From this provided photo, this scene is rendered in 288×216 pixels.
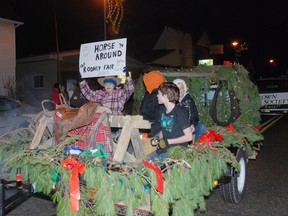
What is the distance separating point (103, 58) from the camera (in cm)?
503

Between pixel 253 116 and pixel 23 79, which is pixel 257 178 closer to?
pixel 253 116

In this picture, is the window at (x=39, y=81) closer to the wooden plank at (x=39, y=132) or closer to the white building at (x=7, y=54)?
the white building at (x=7, y=54)

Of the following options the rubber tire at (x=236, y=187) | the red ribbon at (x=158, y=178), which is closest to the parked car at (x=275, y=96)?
the rubber tire at (x=236, y=187)

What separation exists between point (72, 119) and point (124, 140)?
646 millimetres

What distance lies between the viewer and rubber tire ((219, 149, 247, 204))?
16.7 ft

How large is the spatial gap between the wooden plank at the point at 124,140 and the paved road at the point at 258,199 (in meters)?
1.95

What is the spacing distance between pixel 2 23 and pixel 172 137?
52.3ft

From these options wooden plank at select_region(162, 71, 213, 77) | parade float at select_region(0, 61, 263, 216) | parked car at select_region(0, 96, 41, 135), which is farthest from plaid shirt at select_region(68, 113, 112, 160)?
parked car at select_region(0, 96, 41, 135)

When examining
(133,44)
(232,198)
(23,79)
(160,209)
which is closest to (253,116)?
(232,198)

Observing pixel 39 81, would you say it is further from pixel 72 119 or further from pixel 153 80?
pixel 72 119

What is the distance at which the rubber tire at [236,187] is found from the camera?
5.09m

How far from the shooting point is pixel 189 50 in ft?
120

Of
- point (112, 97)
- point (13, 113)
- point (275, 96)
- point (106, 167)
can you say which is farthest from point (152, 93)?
point (275, 96)

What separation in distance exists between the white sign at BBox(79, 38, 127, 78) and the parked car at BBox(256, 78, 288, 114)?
446 inches
